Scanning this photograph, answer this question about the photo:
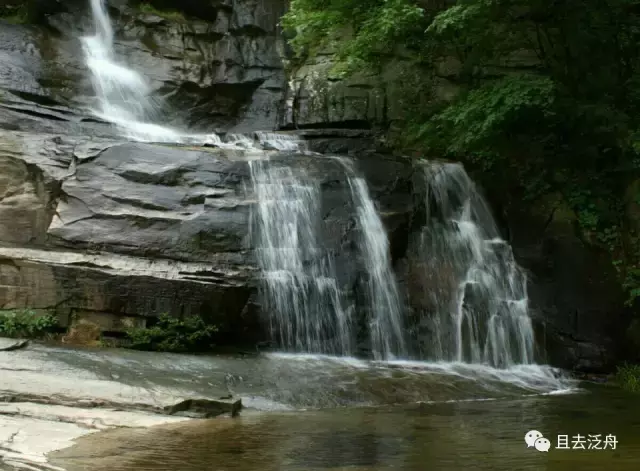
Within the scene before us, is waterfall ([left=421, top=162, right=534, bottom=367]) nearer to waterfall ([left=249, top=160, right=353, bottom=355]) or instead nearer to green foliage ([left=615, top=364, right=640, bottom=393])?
green foliage ([left=615, top=364, right=640, bottom=393])

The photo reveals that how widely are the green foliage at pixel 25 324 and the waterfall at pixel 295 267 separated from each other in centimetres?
332

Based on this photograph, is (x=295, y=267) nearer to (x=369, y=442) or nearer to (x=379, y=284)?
(x=379, y=284)

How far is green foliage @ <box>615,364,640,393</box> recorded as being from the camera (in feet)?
35.3

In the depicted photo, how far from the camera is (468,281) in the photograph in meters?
12.4

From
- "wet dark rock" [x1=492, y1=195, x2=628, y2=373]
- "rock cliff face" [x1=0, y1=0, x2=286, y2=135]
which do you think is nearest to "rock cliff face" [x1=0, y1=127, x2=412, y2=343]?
"wet dark rock" [x1=492, y1=195, x2=628, y2=373]

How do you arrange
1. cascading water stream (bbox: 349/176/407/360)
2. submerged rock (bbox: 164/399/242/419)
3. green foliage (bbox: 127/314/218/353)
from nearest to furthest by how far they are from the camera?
1. submerged rock (bbox: 164/399/242/419)
2. green foliage (bbox: 127/314/218/353)
3. cascading water stream (bbox: 349/176/407/360)

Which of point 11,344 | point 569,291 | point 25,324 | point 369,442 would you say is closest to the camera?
point 369,442

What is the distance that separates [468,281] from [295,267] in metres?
3.28

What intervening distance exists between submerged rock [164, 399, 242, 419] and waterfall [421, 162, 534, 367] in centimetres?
495

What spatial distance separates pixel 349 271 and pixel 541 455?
6.51 m

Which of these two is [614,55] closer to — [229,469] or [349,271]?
[349,271]

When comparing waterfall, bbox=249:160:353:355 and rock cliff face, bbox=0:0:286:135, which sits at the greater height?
rock cliff face, bbox=0:0:286:135

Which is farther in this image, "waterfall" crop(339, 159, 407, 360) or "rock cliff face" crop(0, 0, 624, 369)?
→ "waterfall" crop(339, 159, 407, 360)

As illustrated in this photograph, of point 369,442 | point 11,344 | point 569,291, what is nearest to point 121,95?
point 11,344
